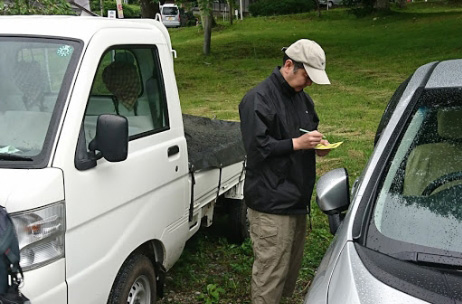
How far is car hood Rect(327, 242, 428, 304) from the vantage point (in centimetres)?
217

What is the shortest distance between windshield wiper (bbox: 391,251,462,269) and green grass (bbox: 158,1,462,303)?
2270mm

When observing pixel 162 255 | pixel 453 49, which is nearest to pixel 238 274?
pixel 162 255

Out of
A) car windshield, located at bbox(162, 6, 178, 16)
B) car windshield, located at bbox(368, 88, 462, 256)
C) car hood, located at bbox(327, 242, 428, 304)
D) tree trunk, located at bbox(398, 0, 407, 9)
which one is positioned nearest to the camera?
car hood, located at bbox(327, 242, 428, 304)

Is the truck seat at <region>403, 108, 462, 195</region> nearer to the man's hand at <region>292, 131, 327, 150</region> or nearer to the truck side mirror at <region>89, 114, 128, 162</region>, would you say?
the man's hand at <region>292, 131, 327, 150</region>

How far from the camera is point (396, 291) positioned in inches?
86.4

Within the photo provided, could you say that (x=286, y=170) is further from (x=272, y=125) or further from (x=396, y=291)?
(x=396, y=291)

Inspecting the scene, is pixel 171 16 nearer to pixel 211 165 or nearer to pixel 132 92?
pixel 211 165

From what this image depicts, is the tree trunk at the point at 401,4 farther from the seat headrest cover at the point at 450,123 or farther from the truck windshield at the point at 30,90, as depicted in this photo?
the truck windshield at the point at 30,90

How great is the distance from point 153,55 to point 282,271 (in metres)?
1.67

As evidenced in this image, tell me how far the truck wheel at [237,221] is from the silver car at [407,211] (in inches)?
99.8

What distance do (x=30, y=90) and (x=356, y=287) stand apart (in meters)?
2.05

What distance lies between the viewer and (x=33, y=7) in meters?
6.45

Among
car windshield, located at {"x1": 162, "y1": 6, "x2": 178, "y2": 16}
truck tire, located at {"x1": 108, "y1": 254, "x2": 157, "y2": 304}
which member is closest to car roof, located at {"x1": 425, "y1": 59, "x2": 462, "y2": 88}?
truck tire, located at {"x1": 108, "y1": 254, "x2": 157, "y2": 304}

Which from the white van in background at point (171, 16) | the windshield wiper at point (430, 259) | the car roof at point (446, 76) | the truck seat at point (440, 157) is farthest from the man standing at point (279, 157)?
the white van in background at point (171, 16)
